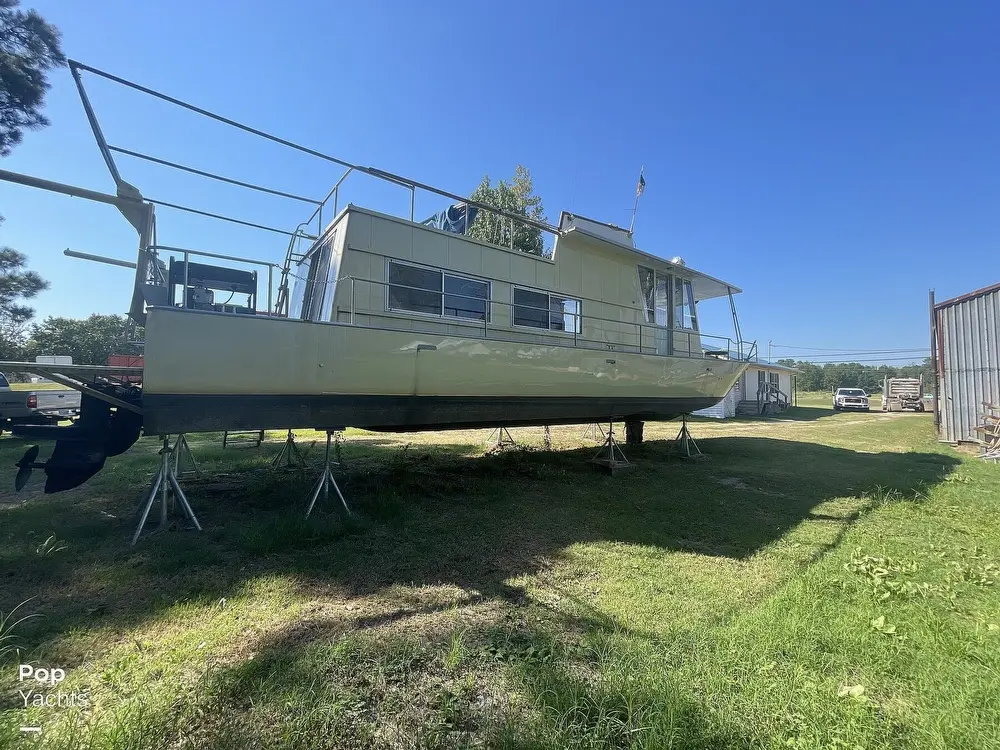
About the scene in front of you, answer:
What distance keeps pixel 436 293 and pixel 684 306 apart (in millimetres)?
5531

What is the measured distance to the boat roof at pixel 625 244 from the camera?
7.23 meters

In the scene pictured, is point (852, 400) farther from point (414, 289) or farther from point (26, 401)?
point (26, 401)

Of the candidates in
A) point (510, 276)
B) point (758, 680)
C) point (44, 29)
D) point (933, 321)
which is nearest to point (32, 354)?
point (44, 29)

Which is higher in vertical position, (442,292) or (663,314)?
(663,314)

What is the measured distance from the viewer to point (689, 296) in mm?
9078

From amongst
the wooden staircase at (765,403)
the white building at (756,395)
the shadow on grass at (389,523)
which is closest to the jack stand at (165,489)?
the shadow on grass at (389,523)

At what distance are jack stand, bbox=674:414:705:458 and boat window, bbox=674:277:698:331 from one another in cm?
190

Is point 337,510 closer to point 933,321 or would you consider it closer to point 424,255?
point 424,255

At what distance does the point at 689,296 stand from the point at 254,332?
26.3 feet

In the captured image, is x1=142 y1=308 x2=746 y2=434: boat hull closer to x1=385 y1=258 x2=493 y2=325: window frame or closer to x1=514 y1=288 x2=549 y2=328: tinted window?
x1=385 y1=258 x2=493 y2=325: window frame

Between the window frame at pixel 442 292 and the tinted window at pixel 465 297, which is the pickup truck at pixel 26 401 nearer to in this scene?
the window frame at pixel 442 292

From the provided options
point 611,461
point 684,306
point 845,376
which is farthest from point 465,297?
point 845,376

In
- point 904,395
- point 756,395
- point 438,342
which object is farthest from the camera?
point 904,395

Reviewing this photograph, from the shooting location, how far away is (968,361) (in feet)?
35.3
